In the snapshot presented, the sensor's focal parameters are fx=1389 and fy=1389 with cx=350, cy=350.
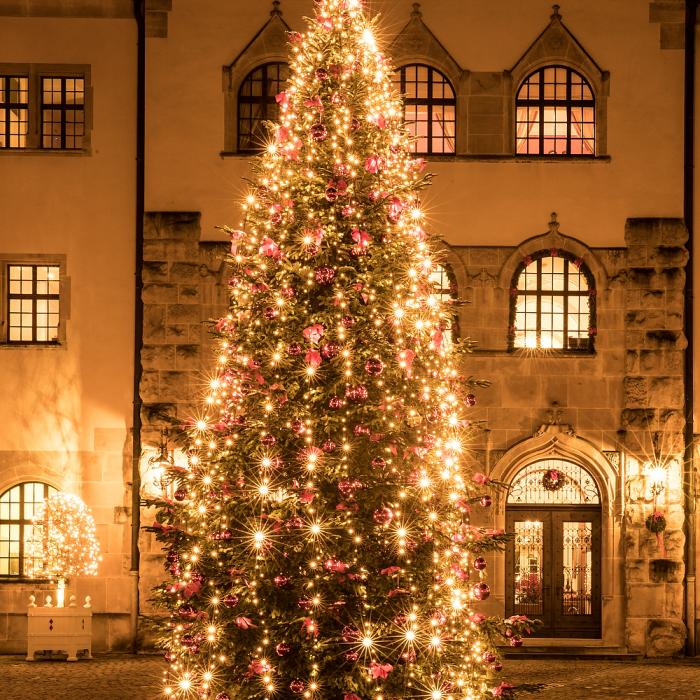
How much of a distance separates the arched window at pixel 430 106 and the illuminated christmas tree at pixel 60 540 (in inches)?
298

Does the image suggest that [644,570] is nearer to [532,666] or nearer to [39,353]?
[532,666]

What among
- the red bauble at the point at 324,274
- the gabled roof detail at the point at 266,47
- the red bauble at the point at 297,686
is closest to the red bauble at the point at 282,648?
the red bauble at the point at 297,686

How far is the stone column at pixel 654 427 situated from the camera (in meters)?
20.8

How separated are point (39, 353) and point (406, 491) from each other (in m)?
10.7

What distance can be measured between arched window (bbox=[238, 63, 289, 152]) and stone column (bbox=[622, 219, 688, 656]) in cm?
583

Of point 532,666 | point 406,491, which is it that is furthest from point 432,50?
point 406,491

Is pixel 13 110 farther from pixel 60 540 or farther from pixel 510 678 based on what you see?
pixel 510 678

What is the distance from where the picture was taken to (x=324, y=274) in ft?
40.3

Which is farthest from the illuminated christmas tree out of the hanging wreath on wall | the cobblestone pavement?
the hanging wreath on wall

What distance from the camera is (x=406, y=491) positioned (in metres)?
12.1

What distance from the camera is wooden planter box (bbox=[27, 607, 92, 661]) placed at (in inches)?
772

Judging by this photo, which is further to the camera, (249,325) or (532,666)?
(532,666)

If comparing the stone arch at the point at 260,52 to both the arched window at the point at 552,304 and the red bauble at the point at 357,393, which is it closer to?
the arched window at the point at 552,304

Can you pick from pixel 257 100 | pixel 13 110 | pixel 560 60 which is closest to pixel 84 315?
pixel 13 110
